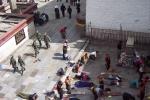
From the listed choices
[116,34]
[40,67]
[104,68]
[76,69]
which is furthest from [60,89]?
[116,34]

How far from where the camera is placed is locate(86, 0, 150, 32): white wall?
3161 centimetres

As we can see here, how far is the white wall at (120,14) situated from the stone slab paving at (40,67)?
300 centimetres

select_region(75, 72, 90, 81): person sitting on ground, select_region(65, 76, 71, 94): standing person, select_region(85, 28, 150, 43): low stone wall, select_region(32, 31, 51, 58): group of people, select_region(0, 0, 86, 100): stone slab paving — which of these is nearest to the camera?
select_region(65, 76, 71, 94): standing person

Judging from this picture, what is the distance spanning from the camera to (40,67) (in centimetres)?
2988

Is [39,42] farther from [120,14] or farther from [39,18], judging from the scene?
[120,14]

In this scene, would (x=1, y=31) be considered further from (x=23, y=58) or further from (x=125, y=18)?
(x=125, y=18)

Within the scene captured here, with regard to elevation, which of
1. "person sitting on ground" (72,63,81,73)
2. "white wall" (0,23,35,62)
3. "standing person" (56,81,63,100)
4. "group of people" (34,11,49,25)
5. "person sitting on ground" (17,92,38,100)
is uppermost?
"group of people" (34,11,49,25)

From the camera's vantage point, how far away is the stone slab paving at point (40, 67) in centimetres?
2711

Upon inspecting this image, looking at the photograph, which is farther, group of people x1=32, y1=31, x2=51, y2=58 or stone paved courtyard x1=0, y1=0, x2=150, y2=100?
group of people x1=32, y1=31, x2=51, y2=58

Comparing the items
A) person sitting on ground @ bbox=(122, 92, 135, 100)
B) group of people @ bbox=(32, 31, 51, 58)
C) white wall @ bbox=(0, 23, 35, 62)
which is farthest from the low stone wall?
person sitting on ground @ bbox=(122, 92, 135, 100)

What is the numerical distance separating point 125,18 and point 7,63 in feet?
39.7

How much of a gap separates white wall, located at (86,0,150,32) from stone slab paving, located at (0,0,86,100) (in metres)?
3.00

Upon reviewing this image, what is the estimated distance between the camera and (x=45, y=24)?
3869 centimetres

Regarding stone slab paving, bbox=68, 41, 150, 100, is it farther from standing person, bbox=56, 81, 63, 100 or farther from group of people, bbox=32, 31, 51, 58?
group of people, bbox=32, 31, 51, 58
